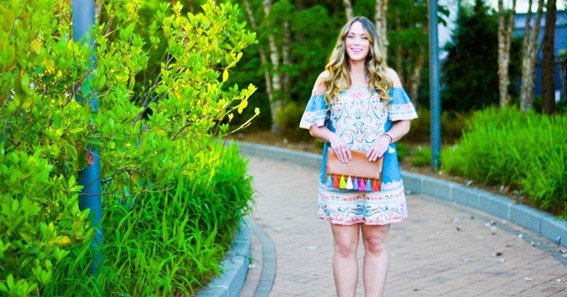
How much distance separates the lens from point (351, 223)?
5820 millimetres

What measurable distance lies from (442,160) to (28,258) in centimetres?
939

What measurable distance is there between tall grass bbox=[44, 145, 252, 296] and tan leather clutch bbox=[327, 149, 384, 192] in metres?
0.96

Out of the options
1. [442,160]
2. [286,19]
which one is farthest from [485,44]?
[442,160]

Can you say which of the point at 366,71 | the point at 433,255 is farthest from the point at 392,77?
the point at 433,255

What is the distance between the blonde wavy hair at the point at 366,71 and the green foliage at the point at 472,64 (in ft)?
55.5

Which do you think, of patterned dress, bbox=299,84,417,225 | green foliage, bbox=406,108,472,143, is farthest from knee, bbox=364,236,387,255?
green foliage, bbox=406,108,472,143

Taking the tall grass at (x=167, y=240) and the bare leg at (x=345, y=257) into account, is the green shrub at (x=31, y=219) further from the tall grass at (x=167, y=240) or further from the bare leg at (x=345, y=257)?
the bare leg at (x=345, y=257)

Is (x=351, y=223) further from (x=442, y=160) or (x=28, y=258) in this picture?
(x=442, y=160)

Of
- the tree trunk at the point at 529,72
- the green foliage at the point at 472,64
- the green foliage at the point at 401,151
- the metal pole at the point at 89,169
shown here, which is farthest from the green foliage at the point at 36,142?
the green foliage at the point at 472,64

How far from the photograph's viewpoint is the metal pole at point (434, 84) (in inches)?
508

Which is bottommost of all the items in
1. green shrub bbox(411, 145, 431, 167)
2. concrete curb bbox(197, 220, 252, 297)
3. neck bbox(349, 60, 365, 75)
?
green shrub bbox(411, 145, 431, 167)

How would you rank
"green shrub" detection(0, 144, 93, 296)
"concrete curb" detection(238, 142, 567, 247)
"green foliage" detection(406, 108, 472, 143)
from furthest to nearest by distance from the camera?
"green foliage" detection(406, 108, 472, 143) → "concrete curb" detection(238, 142, 567, 247) → "green shrub" detection(0, 144, 93, 296)

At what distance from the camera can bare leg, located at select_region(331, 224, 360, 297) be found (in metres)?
5.91

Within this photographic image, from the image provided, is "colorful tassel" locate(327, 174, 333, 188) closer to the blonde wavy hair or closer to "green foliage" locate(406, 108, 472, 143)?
the blonde wavy hair
